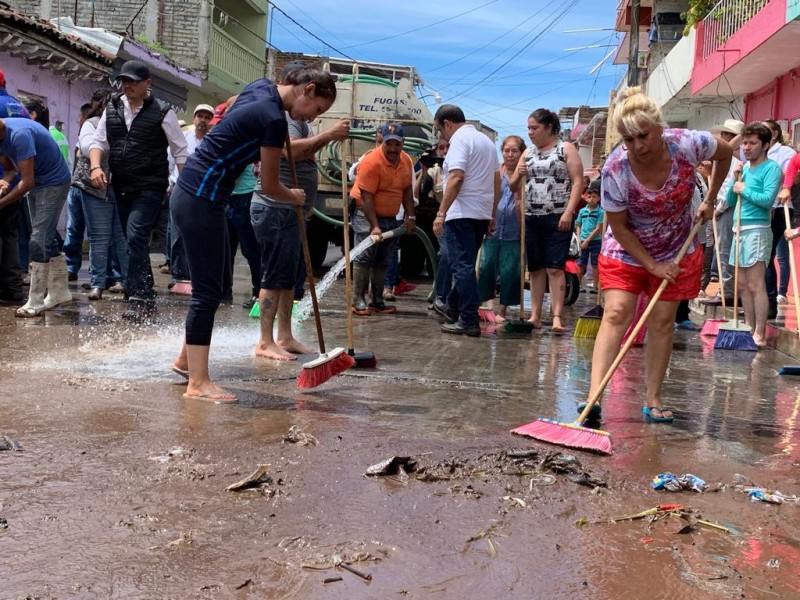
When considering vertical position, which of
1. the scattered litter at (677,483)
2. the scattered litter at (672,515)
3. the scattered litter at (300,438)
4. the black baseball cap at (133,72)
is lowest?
the scattered litter at (672,515)

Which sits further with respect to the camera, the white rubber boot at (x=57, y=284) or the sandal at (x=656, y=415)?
the white rubber boot at (x=57, y=284)

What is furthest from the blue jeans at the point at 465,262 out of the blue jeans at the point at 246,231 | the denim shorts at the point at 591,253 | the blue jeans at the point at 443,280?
the denim shorts at the point at 591,253

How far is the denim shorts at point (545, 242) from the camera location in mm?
8125

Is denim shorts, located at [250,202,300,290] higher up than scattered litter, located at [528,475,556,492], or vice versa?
denim shorts, located at [250,202,300,290]

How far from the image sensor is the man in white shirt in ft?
25.1

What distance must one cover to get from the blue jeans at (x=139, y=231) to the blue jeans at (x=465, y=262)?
2644mm

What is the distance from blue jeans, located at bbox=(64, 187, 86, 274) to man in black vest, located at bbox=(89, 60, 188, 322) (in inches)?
Answer: 63.2

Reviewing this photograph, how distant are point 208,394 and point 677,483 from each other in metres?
2.37

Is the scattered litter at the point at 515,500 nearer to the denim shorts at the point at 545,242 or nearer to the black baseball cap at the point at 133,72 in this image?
the denim shorts at the point at 545,242

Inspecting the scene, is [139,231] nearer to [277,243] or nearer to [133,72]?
[133,72]

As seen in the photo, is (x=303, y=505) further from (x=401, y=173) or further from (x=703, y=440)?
(x=401, y=173)

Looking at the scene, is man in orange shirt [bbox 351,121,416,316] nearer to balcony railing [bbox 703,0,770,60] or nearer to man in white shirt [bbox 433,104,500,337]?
man in white shirt [bbox 433,104,500,337]

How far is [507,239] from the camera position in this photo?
8.77 meters

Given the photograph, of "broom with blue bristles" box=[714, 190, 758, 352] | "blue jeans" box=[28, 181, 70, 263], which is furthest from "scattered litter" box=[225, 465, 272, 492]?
"broom with blue bristles" box=[714, 190, 758, 352]
